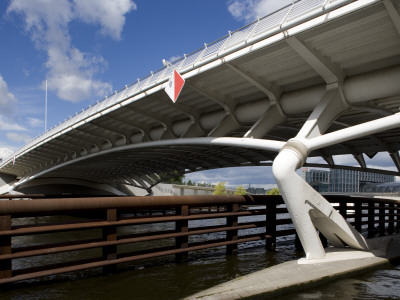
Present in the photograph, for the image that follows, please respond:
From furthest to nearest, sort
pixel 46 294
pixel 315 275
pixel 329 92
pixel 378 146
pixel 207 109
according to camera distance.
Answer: pixel 378 146
pixel 207 109
pixel 329 92
pixel 315 275
pixel 46 294

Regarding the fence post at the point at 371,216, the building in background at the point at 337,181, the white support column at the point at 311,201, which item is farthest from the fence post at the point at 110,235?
the building in background at the point at 337,181

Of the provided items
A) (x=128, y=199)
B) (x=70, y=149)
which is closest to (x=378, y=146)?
(x=128, y=199)

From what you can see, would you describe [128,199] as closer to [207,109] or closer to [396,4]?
[396,4]

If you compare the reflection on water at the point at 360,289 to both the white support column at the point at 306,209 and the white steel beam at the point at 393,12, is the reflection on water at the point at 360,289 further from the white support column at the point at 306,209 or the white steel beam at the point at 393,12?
the white steel beam at the point at 393,12

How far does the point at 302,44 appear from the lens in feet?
27.0

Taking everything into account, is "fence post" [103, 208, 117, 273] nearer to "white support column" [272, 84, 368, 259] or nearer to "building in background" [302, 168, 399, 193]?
"white support column" [272, 84, 368, 259]

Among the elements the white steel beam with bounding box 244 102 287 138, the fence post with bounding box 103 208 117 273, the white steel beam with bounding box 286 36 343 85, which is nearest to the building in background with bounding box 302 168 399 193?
the white steel beam with bounding box 244 102 287 138

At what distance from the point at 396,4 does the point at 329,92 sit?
10.8 ft

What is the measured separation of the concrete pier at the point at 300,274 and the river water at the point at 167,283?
146 mm

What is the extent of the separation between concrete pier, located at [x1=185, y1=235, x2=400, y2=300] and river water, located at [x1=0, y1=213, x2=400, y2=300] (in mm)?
146

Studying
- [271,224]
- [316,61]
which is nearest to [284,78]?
[316,61]

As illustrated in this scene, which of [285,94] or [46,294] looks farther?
[285,94]

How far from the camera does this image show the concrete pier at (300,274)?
4.52m

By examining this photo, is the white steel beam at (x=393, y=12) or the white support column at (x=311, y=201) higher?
the white steel beam at (x=393, y=12)
